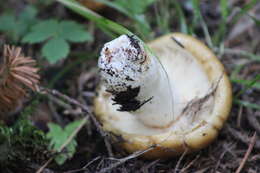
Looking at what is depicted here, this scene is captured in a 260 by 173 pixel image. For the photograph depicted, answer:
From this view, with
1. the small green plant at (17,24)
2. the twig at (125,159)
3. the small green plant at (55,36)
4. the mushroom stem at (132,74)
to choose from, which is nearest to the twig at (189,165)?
the twig at (125,159)

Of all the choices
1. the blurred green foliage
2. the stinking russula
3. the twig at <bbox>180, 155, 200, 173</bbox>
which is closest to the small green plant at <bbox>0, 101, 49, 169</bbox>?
the blurred green foliage

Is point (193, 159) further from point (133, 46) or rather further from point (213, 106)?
point (133, 46)

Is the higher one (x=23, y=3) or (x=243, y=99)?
(x=23, y=3)

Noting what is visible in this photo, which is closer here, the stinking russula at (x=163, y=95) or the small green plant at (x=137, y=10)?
the stinking russula at (x=163, y=95)

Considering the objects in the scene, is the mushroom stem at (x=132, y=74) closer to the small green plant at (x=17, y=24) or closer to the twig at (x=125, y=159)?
the twig at (x=125, y=159)

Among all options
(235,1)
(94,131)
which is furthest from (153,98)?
(235,1)
